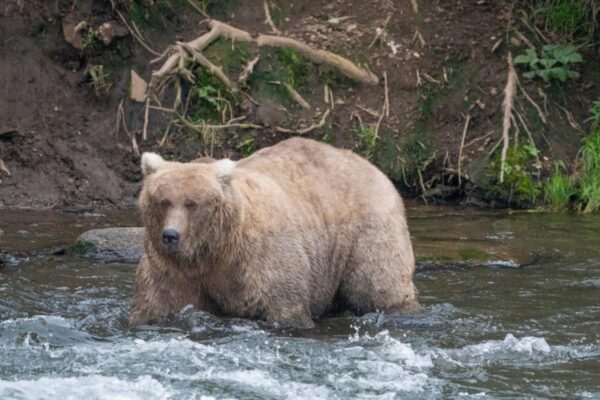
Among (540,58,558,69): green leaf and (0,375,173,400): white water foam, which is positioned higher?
(540,58,558,69): green leaf

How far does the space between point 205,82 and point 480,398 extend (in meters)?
7.59

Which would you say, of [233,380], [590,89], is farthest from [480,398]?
[590,89]

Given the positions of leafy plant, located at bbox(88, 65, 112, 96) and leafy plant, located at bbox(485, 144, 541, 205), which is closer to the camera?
leafy plant, located at bbox(485, 144, 541, 205)

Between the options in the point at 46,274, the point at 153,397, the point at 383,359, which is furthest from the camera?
the point at 46,274

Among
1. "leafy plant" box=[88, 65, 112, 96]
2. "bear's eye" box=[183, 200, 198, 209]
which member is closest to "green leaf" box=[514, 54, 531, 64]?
"leafy plant" box=[88, 65, 112, 96]

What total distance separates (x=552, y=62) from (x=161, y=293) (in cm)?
737

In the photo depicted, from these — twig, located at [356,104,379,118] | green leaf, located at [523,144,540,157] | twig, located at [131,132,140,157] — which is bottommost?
green leaf, located at [523,144,540,157]

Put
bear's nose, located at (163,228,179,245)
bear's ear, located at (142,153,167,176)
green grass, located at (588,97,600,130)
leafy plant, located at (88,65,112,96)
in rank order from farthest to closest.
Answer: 1. leafy plant, located at (88,65,112,96)
2. green grass, located at (588,97,600,130)
3. bear's ear, located at (142,153,167,176)
4. bear's nose, located at (163,228,179,245)

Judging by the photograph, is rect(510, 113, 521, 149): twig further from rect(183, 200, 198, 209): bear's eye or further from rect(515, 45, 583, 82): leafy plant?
rect(183, 200, 198, 209): bear's eye

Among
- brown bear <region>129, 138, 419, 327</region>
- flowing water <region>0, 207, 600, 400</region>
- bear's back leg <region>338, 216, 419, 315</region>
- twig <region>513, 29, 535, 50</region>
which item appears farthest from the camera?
twig <region>513, 29, 535, 50</region>

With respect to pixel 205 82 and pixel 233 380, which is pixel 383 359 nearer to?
pixel 233 380

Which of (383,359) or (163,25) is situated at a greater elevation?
(163,25)

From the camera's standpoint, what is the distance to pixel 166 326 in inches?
318

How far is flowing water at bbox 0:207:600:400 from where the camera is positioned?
23.4ft
